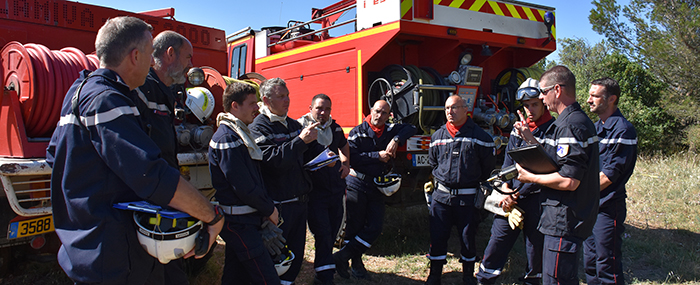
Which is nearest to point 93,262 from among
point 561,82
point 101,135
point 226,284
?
point 101,135

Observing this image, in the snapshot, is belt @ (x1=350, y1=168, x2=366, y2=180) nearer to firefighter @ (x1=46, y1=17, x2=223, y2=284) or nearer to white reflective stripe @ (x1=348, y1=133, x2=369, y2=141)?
white reflective stripe @ (x1=348, y1=133, x2=369, y2=141)

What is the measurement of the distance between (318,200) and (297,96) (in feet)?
7.70

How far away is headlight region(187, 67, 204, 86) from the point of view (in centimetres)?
396

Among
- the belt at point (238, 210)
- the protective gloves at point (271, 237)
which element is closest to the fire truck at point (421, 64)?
the protective gloves at point (271, 237)

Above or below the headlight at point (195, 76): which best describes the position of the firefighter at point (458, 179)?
below

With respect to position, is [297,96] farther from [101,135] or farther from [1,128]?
[101,135]

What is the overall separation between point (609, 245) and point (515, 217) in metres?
0.79

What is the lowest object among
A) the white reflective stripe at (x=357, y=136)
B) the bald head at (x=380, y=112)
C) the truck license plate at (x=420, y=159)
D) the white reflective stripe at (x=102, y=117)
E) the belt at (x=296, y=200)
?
the belt at (x=296, y=200)

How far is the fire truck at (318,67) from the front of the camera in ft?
9.52

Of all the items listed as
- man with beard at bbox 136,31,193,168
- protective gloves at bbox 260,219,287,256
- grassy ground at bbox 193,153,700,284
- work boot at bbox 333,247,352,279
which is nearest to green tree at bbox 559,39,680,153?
grassy ground at bbox 193,153,700,284

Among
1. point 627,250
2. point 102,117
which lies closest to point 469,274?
point 627,250

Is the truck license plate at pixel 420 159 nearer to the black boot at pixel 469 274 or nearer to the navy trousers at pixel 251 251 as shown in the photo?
the black boot at pixel 469 274

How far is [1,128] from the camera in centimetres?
296

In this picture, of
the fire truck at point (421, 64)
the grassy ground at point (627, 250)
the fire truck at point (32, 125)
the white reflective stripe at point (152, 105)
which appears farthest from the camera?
the fire truck at point (421, 64)
